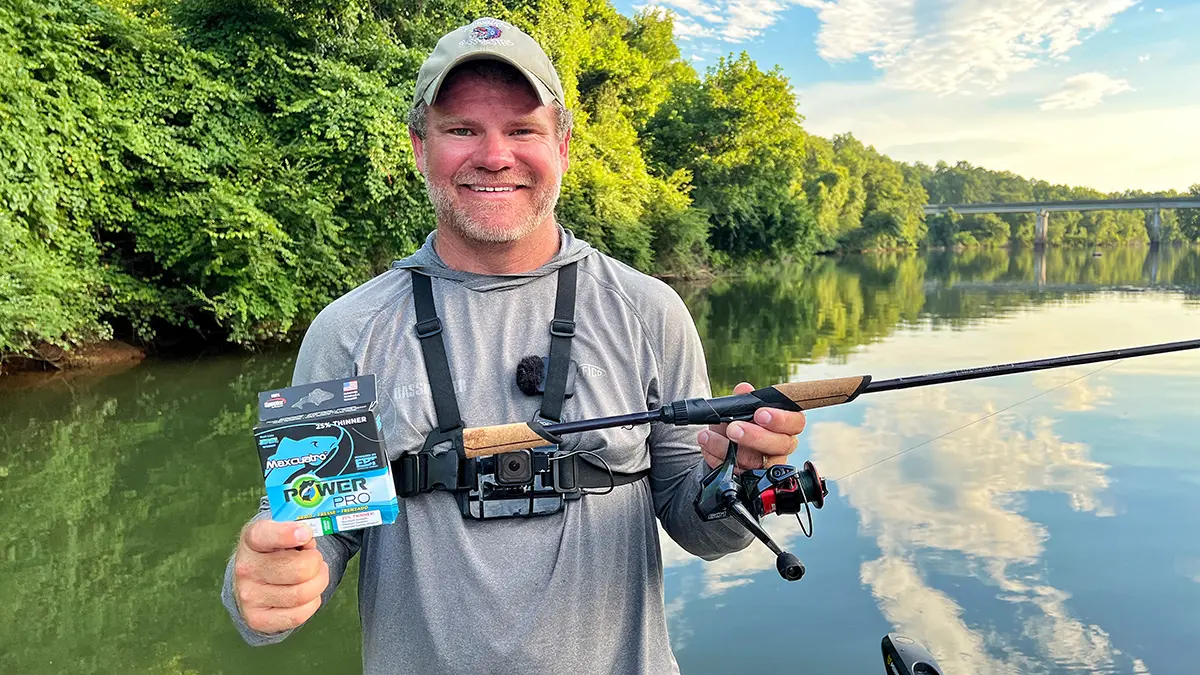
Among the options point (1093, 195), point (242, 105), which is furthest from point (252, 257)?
point (1093, 195)

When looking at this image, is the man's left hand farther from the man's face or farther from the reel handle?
the man's face

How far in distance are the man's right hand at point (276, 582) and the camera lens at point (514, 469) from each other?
46 centimetres

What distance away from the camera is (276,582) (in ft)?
5.24

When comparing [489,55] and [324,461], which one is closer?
[324,461]

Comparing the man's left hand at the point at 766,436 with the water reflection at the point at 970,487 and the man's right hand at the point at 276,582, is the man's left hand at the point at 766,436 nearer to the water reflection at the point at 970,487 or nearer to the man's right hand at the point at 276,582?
the man's right hand at the point at 276,582

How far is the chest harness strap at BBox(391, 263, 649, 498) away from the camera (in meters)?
1.93

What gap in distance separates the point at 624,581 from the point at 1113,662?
4.55 m

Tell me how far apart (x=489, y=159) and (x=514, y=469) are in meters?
0.85

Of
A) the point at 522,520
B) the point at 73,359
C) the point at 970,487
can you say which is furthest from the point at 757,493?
the point at 73,359

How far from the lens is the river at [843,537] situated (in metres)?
5.24

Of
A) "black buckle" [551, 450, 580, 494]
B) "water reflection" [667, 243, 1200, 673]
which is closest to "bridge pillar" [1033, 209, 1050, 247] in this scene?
"water reflection" [667, 243, 1200, 673]

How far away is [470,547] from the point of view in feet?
6.23

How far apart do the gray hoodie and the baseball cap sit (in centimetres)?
43

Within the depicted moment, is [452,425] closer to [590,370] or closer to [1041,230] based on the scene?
[590,370]
